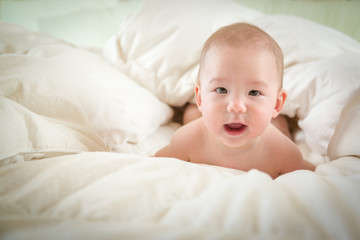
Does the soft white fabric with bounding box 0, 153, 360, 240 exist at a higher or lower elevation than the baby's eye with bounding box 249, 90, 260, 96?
lower

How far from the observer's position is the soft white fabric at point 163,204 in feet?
1.37

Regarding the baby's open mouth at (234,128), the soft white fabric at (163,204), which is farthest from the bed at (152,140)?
the baby's open mouth at (234,128)

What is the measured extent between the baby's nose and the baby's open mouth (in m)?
0.07

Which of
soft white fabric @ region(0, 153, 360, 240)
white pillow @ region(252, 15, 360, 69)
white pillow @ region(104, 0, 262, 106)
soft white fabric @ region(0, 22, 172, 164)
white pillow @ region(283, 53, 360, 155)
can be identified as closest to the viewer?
soft white fabric @ region(0, 153, 360, 240)

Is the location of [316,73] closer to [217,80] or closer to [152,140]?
[217,80]

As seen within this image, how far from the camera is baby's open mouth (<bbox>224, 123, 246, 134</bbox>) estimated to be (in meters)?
0.78

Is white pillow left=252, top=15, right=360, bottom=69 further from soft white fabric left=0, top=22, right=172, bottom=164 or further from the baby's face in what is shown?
soft white fabric left=0, top=22, right=172, bottom=164

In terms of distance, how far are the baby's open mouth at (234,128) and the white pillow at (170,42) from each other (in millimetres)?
489

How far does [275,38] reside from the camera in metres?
1.19

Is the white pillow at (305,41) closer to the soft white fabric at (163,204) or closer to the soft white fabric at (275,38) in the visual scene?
the soft white fabric at (275,38)

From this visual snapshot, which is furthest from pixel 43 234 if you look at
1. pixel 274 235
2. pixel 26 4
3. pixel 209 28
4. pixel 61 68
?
pixel 26 4

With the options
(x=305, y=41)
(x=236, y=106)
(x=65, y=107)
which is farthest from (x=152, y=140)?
(x=305, y=41)

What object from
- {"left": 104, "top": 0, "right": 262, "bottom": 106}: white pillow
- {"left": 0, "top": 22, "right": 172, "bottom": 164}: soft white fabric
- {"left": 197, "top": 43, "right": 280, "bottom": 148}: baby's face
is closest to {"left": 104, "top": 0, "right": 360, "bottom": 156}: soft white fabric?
{"left": 104, "top": 0, "right": 262, "bottom": 106}: white pillow

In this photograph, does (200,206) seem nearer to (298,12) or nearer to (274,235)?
(274,235)
